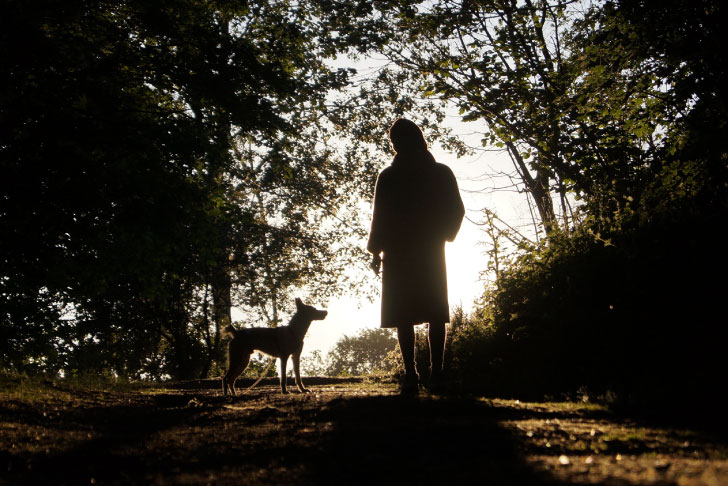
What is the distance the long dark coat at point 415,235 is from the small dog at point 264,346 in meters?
3.20

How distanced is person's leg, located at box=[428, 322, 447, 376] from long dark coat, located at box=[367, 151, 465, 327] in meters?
0.09

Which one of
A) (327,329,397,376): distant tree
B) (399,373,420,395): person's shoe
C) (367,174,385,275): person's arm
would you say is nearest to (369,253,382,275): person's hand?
(367,174,385,275): person's arm

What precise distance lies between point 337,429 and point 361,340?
8457 centimetres

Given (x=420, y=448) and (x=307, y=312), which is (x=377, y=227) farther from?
(x=307, y=312)

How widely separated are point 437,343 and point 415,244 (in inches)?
43.3

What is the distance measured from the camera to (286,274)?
2191 centimetres

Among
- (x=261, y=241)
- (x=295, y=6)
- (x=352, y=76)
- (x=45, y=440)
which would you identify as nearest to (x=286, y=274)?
(x=261, y=241)

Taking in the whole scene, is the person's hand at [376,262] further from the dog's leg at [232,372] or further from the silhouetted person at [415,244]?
the dog's leg at [232,372]

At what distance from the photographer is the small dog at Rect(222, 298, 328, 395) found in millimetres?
7984

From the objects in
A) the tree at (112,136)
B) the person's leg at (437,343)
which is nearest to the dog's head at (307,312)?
the tree at (112,136)

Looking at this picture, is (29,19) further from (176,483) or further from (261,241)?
(261,241)

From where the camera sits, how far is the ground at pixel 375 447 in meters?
2.04

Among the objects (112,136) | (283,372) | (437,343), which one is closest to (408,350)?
(437,343)

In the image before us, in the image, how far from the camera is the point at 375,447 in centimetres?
265
